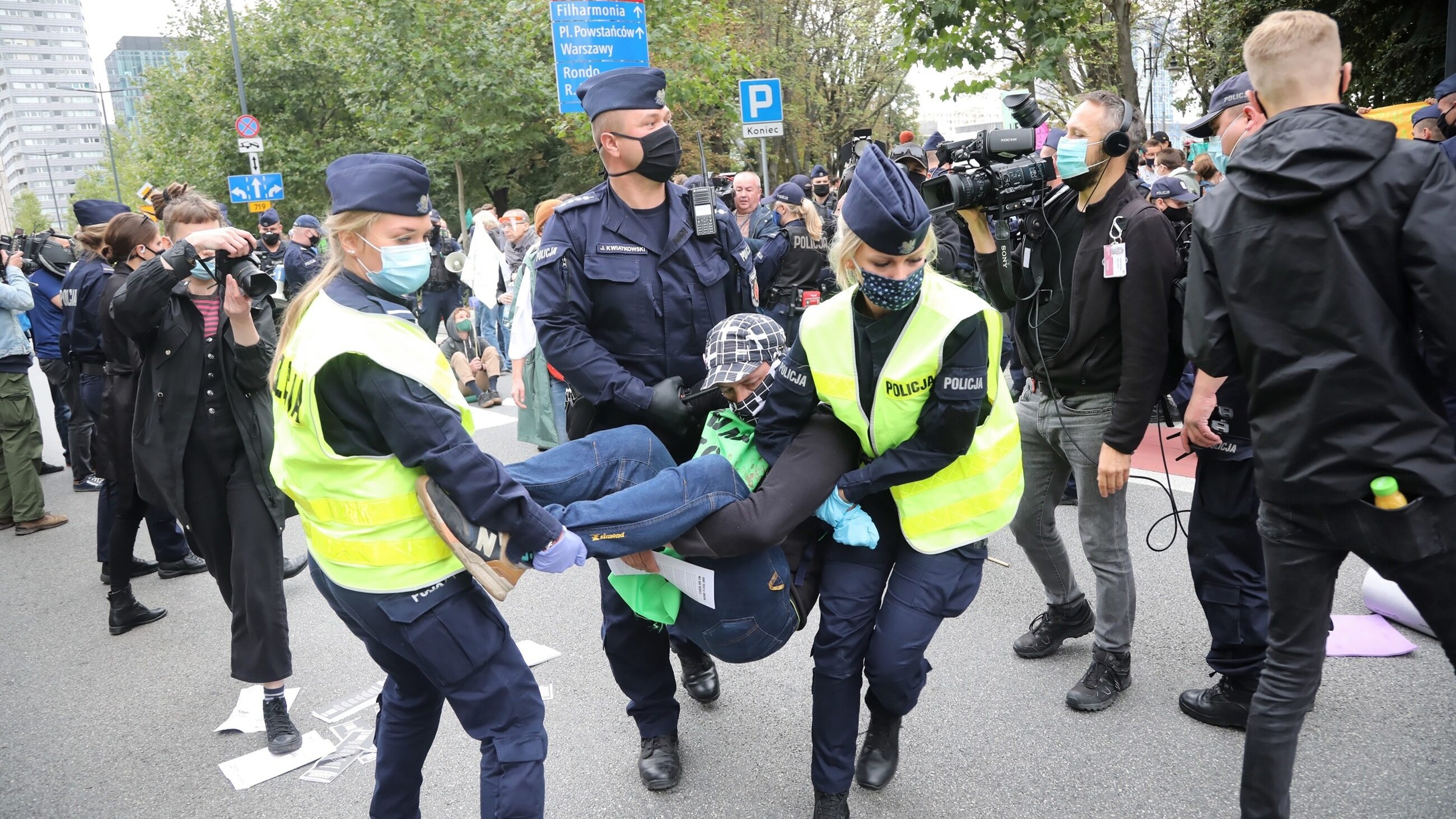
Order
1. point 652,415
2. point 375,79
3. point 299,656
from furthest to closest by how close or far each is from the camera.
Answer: point 375,79
point 299,656
point 652,415

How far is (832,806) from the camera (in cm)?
284

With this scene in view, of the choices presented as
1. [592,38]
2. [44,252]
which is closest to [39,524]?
[44,252]

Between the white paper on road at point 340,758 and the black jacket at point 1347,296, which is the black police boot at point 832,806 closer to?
the black jacket at point 1347,296

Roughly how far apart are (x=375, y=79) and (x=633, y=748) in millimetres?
21268

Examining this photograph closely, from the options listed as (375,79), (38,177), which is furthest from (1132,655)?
(38,177)

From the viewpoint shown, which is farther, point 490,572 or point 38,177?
point 38,177

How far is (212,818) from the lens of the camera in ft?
11.0

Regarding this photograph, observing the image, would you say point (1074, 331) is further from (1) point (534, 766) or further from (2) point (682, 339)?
(1) point (534, 766)

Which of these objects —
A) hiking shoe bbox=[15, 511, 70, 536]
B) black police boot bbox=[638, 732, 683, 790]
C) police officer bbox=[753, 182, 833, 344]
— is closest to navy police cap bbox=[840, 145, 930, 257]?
black police boot bbox=[638, 732, 683, 790]

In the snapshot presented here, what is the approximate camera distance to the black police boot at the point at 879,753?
3.11 metres

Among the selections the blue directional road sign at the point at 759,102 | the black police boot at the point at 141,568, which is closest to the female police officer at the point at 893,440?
the black police boot at the point at 141,568

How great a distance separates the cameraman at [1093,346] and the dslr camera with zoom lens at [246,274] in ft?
7.87

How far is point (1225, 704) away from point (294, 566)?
487cm

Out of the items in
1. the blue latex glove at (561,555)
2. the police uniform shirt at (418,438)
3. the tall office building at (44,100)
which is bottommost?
the blue latex glove at (561,555)
